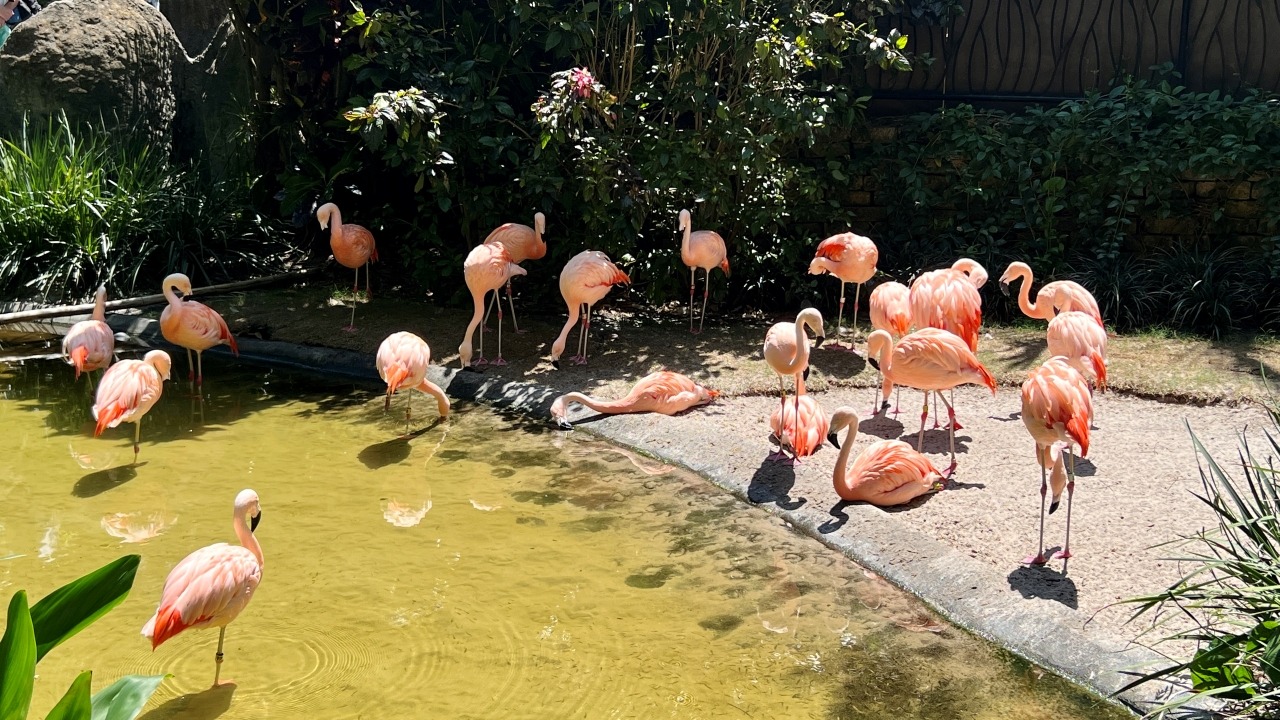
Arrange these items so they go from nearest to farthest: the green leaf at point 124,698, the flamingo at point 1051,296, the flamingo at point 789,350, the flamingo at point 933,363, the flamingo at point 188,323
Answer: the green leaf at point 124,698
the flamingo at point 933,363
the flamingo at point 789,350
the flamingo at point 1051,296
the flamingo at point 188,323

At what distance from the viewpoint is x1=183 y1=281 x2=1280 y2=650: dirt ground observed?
421cm

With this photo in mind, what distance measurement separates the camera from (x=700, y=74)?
293 inches

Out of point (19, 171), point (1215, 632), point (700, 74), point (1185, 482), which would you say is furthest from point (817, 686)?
point (19, 171)

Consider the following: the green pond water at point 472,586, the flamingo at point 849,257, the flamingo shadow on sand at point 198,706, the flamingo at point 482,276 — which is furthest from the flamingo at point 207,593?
the flamingo at point 849,257

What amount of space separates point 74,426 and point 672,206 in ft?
13.7

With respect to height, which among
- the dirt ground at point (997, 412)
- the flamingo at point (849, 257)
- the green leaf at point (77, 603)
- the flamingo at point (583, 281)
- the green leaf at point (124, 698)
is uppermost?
the flamingo at point (849, 257)

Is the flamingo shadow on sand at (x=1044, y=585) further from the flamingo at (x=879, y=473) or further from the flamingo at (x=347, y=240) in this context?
the flamingo at (x=347, y=240)

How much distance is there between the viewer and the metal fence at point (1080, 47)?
891cm

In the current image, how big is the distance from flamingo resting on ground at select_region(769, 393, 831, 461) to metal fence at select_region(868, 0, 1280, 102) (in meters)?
4.77

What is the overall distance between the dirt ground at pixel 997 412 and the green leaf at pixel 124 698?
9.49 feet

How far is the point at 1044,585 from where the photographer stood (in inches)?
152

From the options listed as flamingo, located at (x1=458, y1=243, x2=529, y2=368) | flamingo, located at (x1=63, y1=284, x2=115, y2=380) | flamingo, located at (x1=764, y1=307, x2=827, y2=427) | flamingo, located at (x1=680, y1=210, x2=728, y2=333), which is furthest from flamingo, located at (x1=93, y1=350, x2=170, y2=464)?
flamingo, located at (x1=680, y1=210, x2=728, y2=333)

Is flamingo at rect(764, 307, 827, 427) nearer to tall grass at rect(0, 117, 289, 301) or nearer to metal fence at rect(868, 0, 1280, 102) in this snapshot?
metal fence at rect(868, 0, 1280, 102)

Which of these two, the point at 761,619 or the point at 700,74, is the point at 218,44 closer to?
the point at 700,74
